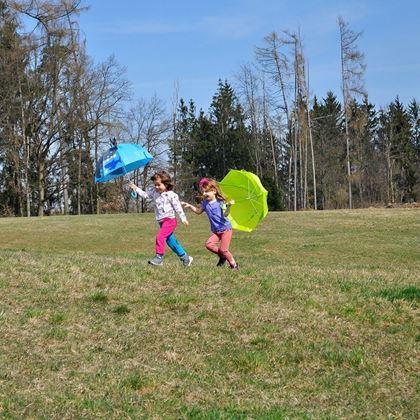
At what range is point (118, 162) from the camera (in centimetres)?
1139

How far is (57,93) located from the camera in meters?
53.9

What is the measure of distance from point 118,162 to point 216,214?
2067 millimetres

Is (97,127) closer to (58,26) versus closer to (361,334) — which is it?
(58,26)

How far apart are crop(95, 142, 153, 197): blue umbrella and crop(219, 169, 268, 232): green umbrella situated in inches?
75.3

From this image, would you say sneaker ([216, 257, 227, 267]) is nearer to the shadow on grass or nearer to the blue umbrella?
the blue umbrella

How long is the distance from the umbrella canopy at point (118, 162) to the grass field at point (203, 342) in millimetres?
1644

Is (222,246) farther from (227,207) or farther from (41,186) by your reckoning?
(41,186)

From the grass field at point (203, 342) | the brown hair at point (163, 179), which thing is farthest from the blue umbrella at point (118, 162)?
the grass field at point (203, 342)

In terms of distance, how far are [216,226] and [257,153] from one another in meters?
57.9

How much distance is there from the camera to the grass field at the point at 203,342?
5.65 meters

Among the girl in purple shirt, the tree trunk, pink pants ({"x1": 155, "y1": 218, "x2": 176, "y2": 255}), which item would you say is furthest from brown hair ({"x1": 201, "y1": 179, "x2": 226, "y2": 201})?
the tree trunk

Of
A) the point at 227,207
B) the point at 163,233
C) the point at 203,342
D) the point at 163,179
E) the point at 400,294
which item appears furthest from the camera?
the point at 227,207

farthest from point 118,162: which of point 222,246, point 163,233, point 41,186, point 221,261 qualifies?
point 41,186

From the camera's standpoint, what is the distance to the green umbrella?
1190 cm
